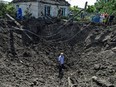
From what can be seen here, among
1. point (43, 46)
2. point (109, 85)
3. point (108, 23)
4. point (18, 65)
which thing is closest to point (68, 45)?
point (43, 46)

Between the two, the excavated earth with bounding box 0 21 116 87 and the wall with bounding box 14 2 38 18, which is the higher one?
the wall with bounding box 14 2 38 18

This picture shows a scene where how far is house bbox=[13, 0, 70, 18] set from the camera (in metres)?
32.4

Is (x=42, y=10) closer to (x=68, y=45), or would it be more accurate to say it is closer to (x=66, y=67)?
(x=68, y=45)

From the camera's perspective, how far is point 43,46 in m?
25.2

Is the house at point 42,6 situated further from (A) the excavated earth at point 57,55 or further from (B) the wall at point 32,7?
(A) the excavated earth at point 57,55

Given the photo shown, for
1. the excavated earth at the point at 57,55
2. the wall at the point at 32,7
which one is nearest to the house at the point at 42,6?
the wall at the point at 32,7

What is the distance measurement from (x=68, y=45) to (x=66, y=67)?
3.94m

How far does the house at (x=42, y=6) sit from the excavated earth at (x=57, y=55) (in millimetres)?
4603

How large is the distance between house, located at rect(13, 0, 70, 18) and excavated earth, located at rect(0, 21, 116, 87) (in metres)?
4.60

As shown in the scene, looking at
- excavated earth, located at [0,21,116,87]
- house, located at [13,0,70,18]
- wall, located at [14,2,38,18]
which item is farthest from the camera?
house, located at [13,0,70,18]

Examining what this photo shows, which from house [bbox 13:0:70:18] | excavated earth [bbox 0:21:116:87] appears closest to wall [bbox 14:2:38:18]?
house [bbox 13:0:70:18]

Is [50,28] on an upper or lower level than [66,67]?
upper

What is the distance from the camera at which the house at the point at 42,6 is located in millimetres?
32406

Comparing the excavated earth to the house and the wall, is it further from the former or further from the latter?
the house
